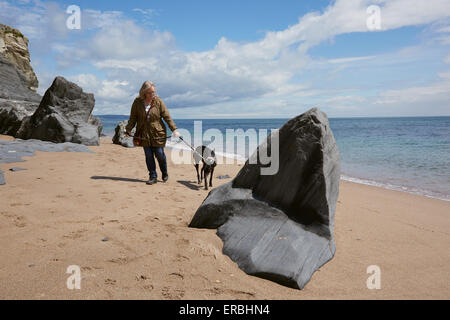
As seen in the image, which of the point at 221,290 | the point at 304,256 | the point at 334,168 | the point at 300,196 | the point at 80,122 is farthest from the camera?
the point at 80,122

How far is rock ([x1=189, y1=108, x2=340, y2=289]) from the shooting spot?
9.39 feet

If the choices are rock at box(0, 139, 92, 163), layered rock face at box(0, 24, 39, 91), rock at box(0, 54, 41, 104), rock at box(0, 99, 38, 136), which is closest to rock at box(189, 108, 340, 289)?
rock at box(0, 139, 92, 163)

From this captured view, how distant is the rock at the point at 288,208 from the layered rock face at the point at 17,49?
1183 inches

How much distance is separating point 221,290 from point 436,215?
5.29 metres

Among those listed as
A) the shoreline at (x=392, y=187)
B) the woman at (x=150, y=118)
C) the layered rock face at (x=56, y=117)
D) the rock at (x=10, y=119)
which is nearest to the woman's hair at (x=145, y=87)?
the woman at (x=150, y=118)

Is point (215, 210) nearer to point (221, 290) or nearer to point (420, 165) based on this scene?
point (221, 290)

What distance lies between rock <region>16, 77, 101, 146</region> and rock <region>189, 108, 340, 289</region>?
10.9 m

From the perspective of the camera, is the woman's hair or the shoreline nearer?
the woman's hair

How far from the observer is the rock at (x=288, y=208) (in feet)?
9.39

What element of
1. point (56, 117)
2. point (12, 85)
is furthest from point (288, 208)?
point (12, 85)

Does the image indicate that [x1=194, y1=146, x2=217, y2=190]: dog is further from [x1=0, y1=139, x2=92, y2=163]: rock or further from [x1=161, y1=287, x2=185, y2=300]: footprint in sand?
[x1=0, y1=139, x2=92, y2=163]: rock
